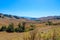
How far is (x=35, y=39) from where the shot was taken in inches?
312

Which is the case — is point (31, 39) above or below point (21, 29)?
above

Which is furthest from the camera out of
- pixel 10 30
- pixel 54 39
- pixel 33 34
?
pixel 10 30

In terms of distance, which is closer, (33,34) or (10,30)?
(33,34)

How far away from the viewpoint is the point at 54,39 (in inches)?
327

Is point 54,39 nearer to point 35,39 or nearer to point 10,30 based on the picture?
point 35,39

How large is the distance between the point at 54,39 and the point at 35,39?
3.69 ft

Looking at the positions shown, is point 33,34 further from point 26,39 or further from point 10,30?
point 10,30

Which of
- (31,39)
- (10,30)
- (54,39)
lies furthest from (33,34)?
(10,30)

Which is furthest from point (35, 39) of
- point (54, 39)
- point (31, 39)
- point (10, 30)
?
point (10, 30)

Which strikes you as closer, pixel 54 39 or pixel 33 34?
pixel 33 34

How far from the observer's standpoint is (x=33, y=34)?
7.47m

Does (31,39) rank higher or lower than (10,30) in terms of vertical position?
higher

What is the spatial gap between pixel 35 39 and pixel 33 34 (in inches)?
22.3

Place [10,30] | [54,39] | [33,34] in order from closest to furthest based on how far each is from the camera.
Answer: [33,34]
[54,39]
[10,30]
